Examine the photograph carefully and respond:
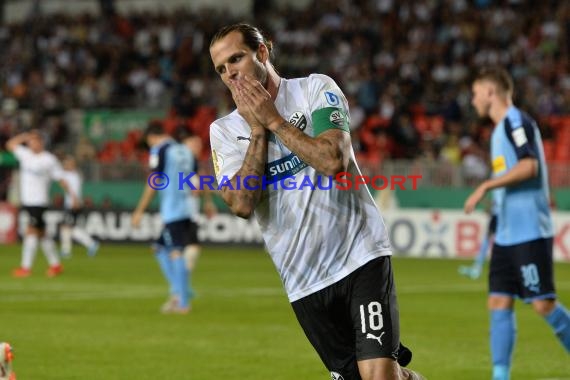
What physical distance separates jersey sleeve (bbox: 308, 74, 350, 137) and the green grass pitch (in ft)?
14.3

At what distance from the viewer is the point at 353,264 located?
5793 millimetres

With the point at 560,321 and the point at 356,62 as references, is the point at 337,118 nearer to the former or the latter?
the point at 560,321

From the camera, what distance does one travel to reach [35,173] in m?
21.4

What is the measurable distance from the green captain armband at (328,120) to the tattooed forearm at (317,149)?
0.30 ft

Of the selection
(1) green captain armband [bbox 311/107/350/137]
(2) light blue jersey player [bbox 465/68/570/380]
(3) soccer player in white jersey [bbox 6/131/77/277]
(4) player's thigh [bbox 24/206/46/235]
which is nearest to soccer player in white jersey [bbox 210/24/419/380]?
(1) green captain armband [bbox 311/107/350/137]

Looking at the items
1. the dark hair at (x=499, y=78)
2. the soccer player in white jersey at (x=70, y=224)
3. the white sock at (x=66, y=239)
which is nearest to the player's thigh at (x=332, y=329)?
the dark hair at (x=499, y=78)

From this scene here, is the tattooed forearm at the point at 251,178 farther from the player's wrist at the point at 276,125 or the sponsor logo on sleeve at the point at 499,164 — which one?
the sponsor logo on sleeve at the point at 499,164

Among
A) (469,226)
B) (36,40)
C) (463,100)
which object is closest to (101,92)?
(36,40)

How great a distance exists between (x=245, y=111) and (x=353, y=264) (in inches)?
36.6

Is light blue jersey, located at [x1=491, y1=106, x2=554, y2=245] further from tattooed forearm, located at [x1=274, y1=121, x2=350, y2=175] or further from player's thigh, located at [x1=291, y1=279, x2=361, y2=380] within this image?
tattooed forearm, located at [x1=274, y1=121, x2=350, y2=175]

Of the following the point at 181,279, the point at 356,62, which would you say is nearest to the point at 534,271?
the point at 181,279

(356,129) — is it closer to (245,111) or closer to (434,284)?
(434,284)

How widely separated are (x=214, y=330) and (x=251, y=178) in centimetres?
739

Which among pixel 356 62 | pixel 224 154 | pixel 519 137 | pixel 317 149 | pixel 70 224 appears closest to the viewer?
pixel 317 149
